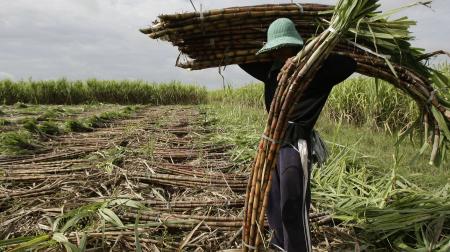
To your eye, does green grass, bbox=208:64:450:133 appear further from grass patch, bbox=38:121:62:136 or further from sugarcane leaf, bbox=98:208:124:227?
sugarcane leaf, bbox=98:208:124:227

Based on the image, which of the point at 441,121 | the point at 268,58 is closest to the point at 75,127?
the point at 268,58

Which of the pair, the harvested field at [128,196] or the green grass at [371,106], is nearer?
the harvested field at [128,196]

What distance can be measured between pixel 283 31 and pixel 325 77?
1.06 ft

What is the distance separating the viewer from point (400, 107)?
8.09 meters

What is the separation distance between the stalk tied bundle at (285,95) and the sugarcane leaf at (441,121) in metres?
0.77

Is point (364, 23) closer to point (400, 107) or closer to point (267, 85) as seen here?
point (267, 85)

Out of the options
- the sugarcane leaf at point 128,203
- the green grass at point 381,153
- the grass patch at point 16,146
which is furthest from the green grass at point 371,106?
the sugarcane leaf at point 128,203

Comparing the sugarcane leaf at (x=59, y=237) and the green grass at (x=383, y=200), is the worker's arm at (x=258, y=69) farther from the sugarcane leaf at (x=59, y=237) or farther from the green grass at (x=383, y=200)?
the sugarcane leaf at (x=59, y=237)

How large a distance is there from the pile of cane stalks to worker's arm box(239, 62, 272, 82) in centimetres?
7

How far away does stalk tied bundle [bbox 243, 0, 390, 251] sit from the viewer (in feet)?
7.25

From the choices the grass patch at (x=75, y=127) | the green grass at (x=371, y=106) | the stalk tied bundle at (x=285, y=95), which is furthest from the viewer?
the green grass at (x=371, y=106)

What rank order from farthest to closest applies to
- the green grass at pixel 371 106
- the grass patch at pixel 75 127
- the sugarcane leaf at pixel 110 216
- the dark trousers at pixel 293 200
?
the green grass at pixel 371 106 → the grass patch at pixel 75 127 → the sugarcane leaf at pixel 110 216 → the dark trousers at pixel 293 200

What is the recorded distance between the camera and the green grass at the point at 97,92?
67.7 feet

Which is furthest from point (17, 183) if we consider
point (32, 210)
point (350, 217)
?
point (350, 217)
